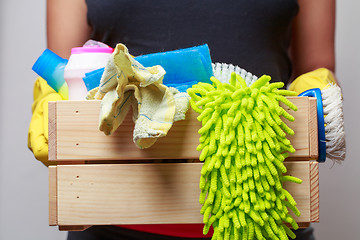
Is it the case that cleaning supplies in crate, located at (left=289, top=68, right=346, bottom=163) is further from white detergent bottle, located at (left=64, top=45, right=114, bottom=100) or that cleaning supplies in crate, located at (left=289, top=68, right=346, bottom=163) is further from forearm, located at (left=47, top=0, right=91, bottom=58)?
forearm, located at (left=47, top=0, right=91, bottom=58)

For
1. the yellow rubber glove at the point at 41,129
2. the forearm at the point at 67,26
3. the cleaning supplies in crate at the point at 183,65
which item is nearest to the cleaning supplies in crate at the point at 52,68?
the yellow rubber glove at the point at 41,129

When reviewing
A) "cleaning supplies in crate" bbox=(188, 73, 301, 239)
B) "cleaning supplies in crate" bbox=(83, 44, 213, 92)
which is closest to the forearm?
"cleaning supplies in crate" bbox=(83, 44, 213, 92)

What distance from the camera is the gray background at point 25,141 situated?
42.2 inches

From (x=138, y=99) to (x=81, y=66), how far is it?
109mm

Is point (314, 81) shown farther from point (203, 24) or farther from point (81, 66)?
point (81, 66)

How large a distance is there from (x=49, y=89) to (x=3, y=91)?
1.90 feet

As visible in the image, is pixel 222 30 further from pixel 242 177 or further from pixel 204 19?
pixel 242 177

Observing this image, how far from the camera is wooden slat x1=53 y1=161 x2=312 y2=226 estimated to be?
45cm

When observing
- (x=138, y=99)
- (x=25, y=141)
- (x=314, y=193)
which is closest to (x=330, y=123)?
(x=314, y=193)

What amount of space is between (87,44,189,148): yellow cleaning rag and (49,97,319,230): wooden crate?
29 millimetres

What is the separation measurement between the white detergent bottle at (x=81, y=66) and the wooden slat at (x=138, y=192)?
0.09 m

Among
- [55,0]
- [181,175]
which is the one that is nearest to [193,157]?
[181,175]

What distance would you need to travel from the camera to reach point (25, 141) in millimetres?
1110

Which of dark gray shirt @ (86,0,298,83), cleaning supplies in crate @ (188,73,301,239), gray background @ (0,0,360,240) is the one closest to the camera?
cleaning supplies in crate @ (188,73,301,239)
